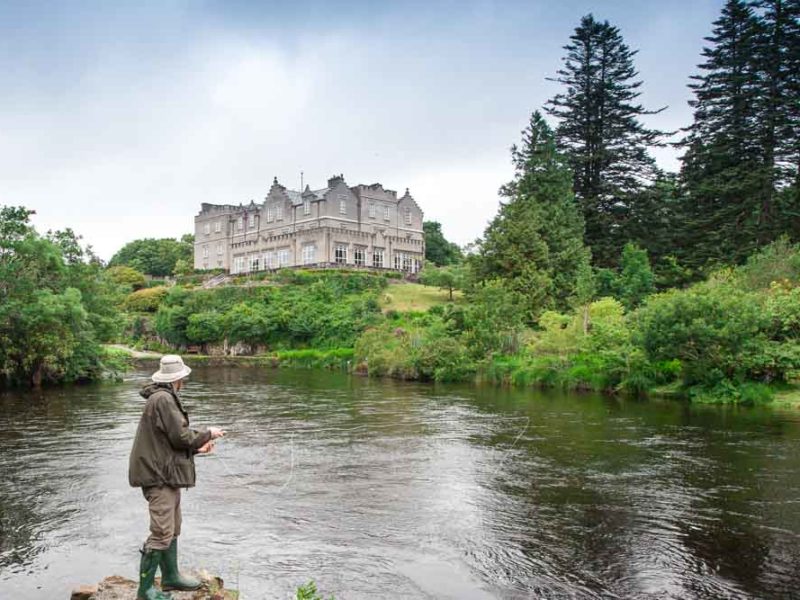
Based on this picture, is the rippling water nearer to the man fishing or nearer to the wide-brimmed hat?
the man fishing

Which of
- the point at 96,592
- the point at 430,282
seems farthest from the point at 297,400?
the point at 430,282

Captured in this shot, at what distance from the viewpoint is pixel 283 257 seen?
273 ft

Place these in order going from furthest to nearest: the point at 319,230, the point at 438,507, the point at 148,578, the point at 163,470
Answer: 1. the point at 319,230
2. the point at 438,507
3. the point at 163,470
4. the point at 148,578

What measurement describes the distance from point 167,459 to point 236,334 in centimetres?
5509

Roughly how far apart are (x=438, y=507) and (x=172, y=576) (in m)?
4.88

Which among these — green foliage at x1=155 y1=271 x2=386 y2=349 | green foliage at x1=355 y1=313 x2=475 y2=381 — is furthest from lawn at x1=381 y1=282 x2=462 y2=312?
green foliage at x1=355 y1=313 x2=475 y2=381

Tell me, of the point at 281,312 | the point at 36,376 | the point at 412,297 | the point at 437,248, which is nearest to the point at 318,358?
the point at 281,312

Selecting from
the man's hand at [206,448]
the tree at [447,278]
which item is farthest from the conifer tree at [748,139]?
the man's hand at [206,448]

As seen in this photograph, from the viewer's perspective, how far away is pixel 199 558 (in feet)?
26.3

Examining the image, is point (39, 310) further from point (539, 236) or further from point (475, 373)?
point (539, 236)

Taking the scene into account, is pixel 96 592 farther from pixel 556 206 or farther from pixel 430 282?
pixel 430 282

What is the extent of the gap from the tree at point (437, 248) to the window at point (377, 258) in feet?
77.3

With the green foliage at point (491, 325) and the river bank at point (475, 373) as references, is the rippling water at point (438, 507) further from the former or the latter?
the green foliage at point (491, 325)

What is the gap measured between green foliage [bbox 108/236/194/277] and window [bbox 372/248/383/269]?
40.0m
